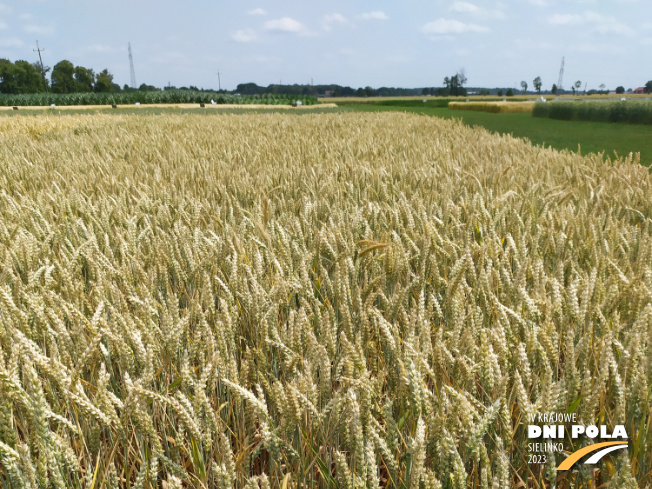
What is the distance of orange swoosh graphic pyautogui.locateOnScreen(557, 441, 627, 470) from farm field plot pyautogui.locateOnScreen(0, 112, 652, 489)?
0.03 m

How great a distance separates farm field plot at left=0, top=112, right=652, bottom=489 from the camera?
2.51 feet

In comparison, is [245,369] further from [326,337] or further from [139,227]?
[139,227]

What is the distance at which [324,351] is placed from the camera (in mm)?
857

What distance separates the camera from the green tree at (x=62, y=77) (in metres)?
73.1

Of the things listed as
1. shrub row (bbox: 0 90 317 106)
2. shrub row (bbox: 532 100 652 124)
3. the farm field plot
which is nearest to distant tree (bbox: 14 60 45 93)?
shrub row (bbox: 0 90 317 106)

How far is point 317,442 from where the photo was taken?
90 centimetres

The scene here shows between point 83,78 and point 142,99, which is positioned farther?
point 83,78

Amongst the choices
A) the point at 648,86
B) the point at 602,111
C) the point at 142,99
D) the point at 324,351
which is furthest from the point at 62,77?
the point at 648,86

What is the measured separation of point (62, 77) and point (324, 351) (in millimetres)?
89008

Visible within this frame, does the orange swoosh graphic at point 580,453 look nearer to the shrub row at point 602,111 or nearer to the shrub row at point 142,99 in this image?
the shrub row at point 602,111

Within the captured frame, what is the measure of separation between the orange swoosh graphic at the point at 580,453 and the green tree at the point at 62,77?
8905 centimetres

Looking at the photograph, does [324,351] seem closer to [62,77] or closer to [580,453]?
[580,453]

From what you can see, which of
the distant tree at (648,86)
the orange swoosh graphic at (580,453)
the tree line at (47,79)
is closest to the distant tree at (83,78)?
the tree line at (47,79)

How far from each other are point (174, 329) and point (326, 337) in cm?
34
